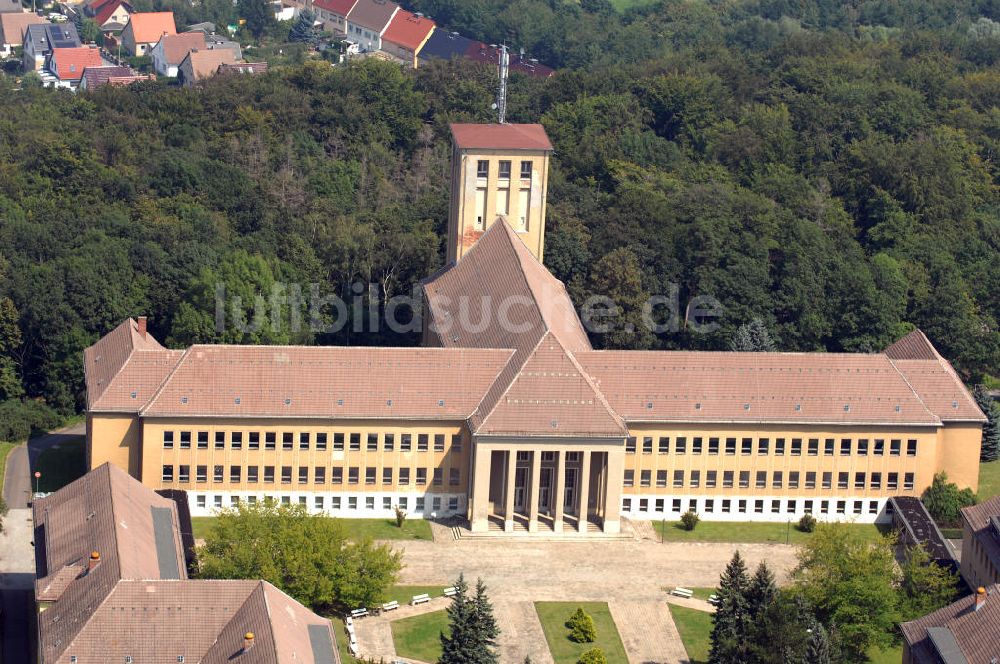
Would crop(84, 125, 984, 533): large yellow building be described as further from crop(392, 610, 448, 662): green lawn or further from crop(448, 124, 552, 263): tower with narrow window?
crop(448, 124, 552, 263): tower with narrow window

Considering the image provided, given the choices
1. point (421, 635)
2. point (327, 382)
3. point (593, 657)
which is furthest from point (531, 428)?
point (593, 657)

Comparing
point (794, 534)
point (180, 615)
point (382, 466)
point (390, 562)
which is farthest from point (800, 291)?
point (180, 615)

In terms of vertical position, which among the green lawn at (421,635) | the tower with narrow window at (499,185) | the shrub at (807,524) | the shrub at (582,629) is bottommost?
the green lawn at (421,635)

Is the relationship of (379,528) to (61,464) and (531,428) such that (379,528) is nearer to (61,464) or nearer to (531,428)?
(531,428)

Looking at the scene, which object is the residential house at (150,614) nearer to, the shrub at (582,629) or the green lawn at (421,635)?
the green lawn at (421,635)

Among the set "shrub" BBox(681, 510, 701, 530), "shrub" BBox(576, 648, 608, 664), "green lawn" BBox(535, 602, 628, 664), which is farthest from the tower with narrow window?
"shrub" BBox(576, 648, 608, 664)

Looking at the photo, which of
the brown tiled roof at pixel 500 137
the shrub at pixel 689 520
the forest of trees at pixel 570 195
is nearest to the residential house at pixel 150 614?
the shrub at pixel 689 520

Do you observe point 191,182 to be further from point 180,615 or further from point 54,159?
point 180,615
